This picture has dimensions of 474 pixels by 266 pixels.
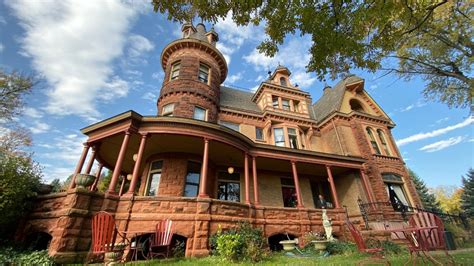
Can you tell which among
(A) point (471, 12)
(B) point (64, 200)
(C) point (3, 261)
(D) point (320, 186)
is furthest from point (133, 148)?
(A) point (471, 12)

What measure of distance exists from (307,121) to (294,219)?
339 inches

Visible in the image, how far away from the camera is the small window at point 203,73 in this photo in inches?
539

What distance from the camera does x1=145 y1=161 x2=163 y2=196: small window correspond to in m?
10.1

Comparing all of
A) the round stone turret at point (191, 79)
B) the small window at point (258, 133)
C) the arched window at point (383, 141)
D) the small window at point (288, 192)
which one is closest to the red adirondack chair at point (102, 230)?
→ the round stone turret at point (191, 79)

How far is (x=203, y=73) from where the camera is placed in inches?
548

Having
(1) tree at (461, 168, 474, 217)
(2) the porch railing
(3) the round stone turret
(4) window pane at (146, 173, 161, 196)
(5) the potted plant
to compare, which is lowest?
(5) the potted plant

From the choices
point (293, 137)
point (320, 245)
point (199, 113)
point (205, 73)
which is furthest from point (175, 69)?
point (320, 245)

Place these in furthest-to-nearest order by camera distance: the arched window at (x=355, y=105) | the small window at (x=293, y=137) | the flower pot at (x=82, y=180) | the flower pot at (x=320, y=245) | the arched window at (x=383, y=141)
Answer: the arched window at (x=355, y=105)
the arched window at (x=383, y=141)
the small window at (x=293, y=137)
the flower pot at (x=320, y=245)
the flower pot at (x=82, y=180)

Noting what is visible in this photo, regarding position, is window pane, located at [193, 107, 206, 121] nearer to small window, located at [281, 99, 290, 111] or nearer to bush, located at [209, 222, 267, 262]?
small window, located at [281, 99, 290, 111]

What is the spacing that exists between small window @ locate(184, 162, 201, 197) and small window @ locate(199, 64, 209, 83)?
19.7 feet

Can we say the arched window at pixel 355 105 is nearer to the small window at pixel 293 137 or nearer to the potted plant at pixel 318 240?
the small window at pixel 293 137

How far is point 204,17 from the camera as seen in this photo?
459cm

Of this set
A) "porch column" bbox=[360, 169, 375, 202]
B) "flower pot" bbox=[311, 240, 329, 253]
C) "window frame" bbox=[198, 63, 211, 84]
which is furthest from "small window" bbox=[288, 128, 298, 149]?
"flower pot" bbox=[311, 240, 329, 253]

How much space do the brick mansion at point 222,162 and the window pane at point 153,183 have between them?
0.06 metres
